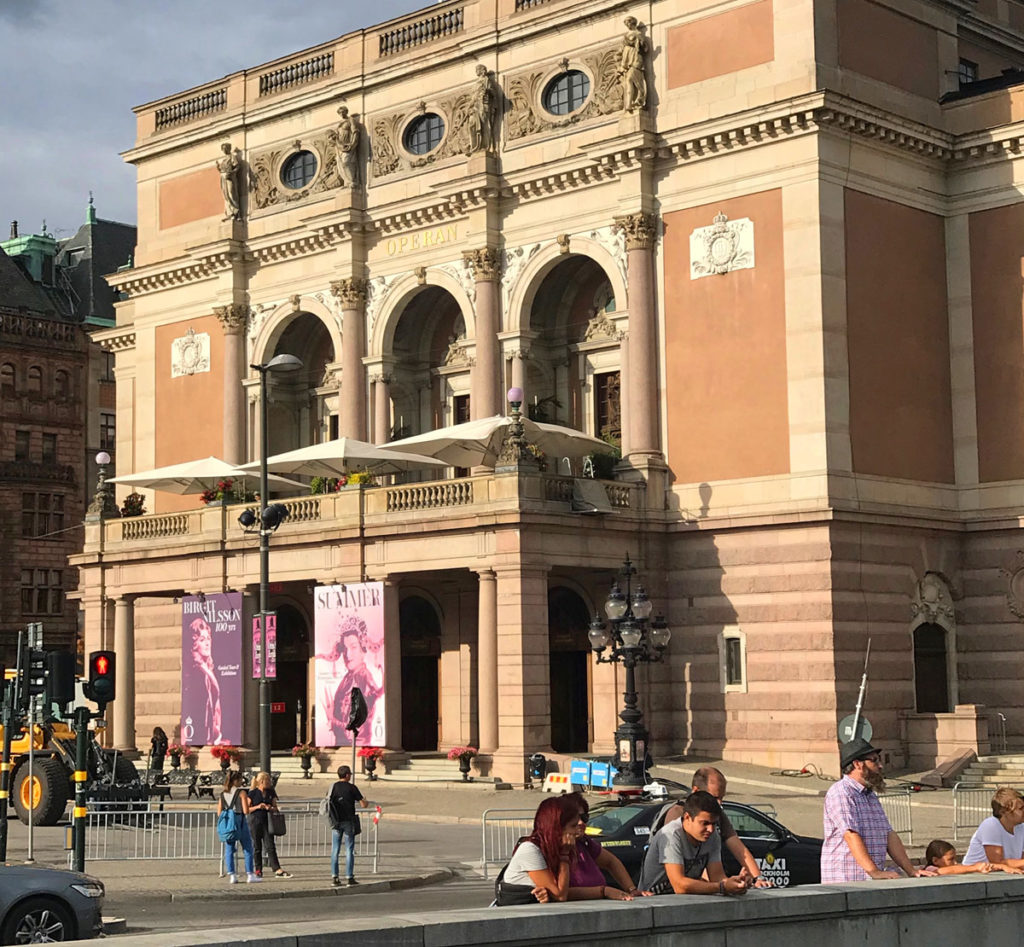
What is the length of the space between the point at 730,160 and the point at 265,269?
17.5 meters

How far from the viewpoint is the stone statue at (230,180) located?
60219mm

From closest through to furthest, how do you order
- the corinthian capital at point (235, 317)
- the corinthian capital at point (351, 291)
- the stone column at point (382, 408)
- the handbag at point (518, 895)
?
the handbag at point (518, 895) < the stone column at point (382, 408) < the corinthian capital at point (351, 291) < the corinthian capital at point (235, 317)

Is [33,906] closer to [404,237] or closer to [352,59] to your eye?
[404,237]

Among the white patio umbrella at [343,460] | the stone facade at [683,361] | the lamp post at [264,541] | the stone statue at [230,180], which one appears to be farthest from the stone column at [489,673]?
the stone statue at [230,180]

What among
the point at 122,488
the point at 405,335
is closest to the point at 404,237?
the point at 405,335

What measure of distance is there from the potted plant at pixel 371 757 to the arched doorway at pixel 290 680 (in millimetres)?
8114

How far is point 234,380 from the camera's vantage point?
196 feet

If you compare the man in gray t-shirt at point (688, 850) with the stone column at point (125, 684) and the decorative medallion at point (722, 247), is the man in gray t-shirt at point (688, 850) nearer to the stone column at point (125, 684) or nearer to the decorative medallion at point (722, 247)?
the decorative medallion at point (722, 247)

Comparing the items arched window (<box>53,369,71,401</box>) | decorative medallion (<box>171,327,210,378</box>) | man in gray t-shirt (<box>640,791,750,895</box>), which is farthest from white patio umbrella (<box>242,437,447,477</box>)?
arched window (<box>53,369,71,401</box>)

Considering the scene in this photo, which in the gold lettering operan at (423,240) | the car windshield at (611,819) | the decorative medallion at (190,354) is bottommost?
the car windshield at (611,819)

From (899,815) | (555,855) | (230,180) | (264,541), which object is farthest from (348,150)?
(555,855)

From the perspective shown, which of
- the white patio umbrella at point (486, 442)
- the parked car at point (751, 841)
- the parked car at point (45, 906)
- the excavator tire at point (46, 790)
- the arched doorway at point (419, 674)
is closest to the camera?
the parked car at point (45, 906)

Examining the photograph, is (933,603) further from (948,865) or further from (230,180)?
(948,865)

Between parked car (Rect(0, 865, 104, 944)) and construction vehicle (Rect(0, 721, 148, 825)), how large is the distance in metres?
16.7
